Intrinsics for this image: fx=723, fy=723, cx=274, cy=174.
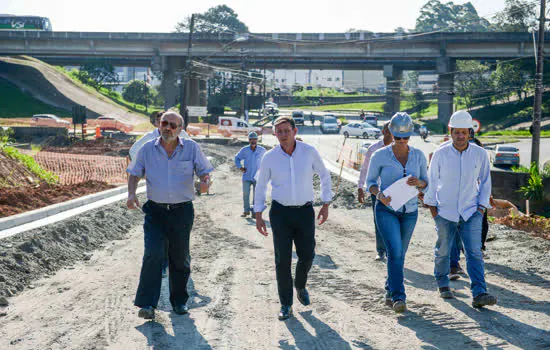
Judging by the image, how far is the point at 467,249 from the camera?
745 centimetres

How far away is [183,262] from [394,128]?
2.47 metres

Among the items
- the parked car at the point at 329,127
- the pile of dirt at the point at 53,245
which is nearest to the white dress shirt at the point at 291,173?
the pile of dirt at the point at 53,245

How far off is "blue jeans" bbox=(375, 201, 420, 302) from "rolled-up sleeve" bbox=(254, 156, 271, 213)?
1184 millimetres

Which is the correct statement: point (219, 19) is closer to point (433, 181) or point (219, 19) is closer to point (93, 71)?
point (93, 71)

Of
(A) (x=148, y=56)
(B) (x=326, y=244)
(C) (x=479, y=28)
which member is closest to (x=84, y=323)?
(B) (x=326, y=244)

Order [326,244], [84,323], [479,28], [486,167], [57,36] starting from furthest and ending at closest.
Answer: [479,28], [57,36], [326,244], [486,167], [84,323]

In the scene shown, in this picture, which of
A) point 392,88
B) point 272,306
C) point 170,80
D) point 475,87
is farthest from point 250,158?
point 392,88

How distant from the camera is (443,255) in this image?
25.4 ft

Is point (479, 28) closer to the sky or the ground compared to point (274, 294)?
closer to the sky

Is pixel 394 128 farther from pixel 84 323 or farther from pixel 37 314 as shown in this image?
pixel 37 314

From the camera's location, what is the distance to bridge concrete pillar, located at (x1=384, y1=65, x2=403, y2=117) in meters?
96.4

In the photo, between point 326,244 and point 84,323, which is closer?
point 84,323

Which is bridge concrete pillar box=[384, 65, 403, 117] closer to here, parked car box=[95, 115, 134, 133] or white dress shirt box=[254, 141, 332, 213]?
parked car box=[95, 115, 134, 133]

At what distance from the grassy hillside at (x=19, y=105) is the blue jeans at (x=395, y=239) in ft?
234
